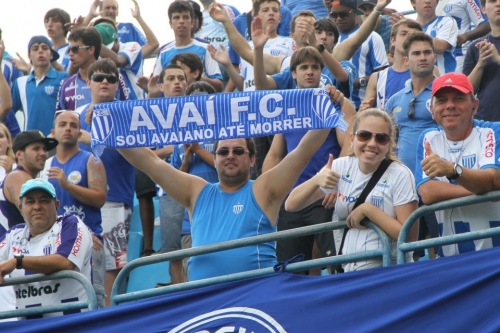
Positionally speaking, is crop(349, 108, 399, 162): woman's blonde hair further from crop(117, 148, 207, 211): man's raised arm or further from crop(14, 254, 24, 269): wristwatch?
crop(14, 254, 24, 269): wristwatch

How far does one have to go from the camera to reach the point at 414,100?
8375 mm

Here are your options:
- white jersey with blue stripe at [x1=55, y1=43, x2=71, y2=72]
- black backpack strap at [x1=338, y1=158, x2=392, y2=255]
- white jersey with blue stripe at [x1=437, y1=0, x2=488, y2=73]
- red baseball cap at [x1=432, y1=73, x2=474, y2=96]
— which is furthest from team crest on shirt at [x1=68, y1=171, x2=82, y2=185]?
white jersey with blue stripe at [x1=437, y1=0, x2=488, y2=73]

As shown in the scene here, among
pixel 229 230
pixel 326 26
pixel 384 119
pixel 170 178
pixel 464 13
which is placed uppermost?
pixel 464 13

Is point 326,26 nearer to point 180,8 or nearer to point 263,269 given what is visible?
point 180,8

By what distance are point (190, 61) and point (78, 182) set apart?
6.62ft

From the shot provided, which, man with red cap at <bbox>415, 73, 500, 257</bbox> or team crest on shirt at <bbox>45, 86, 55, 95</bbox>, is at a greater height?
team crest on shirt at <bbox>45, 86, 55, 95</bbox>

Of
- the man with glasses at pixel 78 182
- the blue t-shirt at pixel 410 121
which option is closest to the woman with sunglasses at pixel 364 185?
the blue t-shirt at pixel 410 121

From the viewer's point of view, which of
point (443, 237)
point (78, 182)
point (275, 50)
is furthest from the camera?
point (275, 50)

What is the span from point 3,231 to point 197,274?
3.05m

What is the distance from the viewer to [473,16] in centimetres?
1134

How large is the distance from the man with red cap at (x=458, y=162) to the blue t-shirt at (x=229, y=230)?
1.10m

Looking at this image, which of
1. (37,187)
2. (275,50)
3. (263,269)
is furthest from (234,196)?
(275,50)

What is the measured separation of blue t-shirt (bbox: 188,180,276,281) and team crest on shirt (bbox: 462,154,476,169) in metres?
1.34

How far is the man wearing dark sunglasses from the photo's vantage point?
6.70 metres
